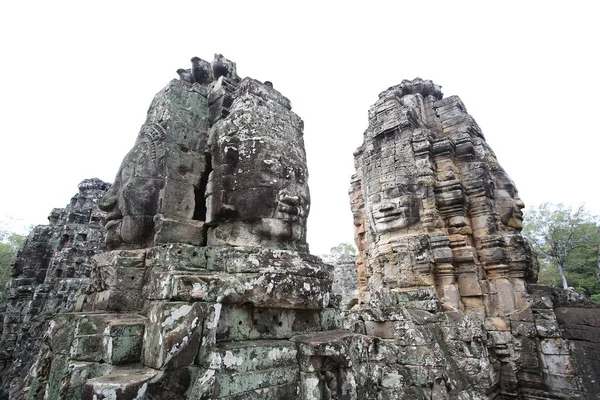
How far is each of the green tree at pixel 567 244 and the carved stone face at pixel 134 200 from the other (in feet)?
90.6

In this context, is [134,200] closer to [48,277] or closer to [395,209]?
[395,209]


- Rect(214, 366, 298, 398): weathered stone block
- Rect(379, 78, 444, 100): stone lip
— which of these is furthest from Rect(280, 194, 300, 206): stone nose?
Rect(379, 78, 444, 100): stone lip

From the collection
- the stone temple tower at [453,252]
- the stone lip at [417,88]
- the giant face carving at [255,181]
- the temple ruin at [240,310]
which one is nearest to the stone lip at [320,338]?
the temple ruin at [240,310]

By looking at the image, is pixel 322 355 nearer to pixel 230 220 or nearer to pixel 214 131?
pixel 230 220

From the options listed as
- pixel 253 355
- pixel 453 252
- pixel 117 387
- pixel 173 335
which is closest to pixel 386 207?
pixel 453 252

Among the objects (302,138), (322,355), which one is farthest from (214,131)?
(322,355)

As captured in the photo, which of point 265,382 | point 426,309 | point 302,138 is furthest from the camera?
point 426,309

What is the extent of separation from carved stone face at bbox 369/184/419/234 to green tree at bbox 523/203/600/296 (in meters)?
21.6

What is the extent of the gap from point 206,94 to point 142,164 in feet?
4.04

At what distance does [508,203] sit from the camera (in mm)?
8133

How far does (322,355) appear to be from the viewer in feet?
8.17

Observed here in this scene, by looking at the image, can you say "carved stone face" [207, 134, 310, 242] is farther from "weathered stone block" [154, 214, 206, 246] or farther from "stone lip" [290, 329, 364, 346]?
"stone lip" [290, 329, 364, 346]

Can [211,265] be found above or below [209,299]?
above

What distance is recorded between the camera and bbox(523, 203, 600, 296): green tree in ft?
76.2
